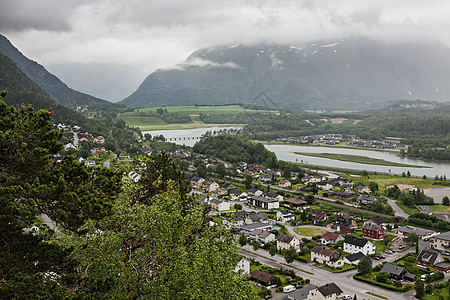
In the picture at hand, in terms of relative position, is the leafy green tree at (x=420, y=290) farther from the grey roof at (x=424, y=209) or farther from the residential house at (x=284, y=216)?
the grey roof at (x=424, y=209)

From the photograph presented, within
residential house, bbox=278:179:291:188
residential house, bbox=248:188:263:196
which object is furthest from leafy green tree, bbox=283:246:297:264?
residential house, bbox=278:179:291:188

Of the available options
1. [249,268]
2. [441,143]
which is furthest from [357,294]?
[441,143]

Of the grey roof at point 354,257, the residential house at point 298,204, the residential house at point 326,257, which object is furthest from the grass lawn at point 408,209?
the residential house at point 326,257

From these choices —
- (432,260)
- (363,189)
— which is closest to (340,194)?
(363,189)

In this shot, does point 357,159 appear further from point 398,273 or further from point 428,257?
point 398,273

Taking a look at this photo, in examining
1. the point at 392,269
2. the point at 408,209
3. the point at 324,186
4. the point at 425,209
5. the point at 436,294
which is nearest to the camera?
the point at 436,294

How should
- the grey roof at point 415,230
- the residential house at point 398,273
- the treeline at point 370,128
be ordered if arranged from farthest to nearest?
the treeline at point 370,128 < the grey roof at point 415,230 < the residential house at point 398,273

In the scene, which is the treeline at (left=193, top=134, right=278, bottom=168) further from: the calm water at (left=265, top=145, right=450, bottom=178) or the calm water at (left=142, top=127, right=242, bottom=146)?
→ the calm water at (left=142, top=127, right=242, bottom=146)
